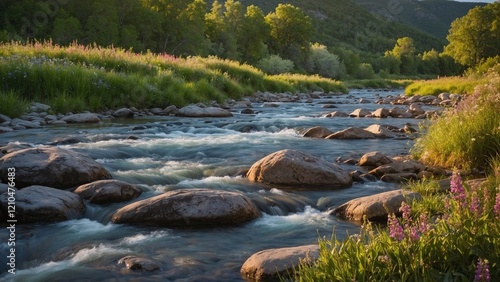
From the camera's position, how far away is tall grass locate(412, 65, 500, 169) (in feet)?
24.2

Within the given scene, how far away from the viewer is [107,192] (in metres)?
5.98

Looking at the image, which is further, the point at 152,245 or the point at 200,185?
the point at 200,185

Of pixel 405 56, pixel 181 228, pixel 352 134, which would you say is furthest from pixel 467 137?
pixel 405 56

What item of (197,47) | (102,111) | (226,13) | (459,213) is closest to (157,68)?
(102,111)

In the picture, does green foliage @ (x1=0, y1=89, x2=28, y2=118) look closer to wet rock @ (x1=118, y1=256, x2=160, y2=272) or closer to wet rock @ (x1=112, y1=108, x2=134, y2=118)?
wet rock @ (x1=112, y1=108, x2=134, y2=118)

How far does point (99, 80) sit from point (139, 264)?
1341 cm

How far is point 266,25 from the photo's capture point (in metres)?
75.0

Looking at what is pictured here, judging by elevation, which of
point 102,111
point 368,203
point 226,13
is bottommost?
point 102,111

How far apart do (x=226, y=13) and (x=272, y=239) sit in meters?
72.4

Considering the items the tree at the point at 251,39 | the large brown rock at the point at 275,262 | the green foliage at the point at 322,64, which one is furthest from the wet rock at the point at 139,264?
the green foliage at the point at 322,64

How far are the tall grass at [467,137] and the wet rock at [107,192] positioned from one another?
4778 mm

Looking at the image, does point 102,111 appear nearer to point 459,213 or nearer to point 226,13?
point 459,213

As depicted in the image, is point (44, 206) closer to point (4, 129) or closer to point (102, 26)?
point (4, 129)

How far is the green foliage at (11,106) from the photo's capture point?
12863 mm
